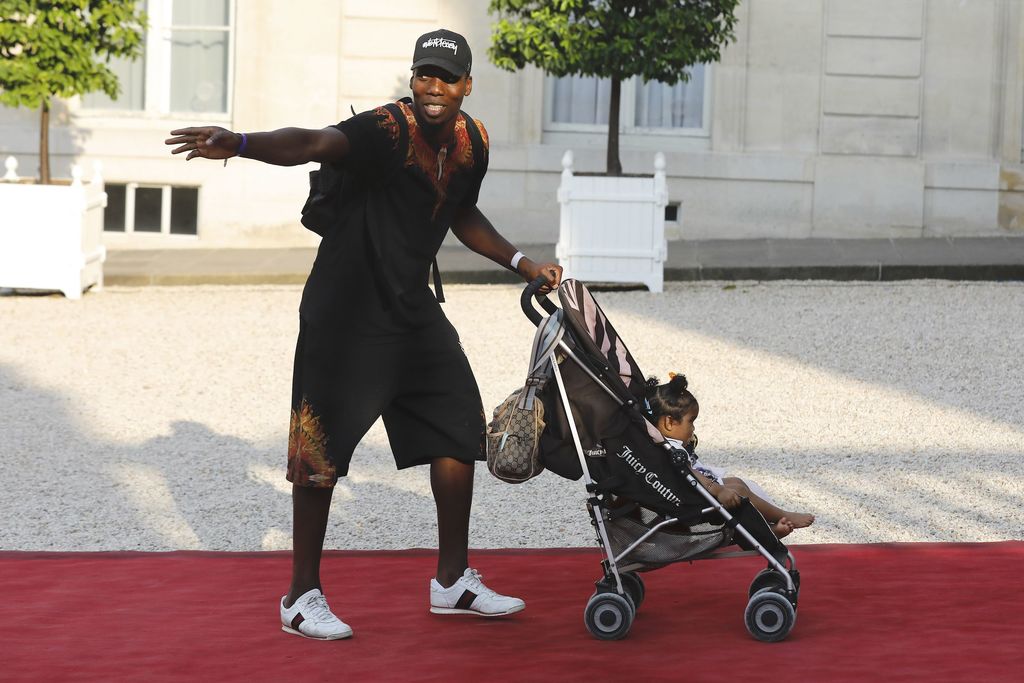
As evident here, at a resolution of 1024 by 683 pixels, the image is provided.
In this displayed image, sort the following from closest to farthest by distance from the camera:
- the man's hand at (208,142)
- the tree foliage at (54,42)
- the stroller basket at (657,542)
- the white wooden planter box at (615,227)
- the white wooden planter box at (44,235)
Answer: the man's hand at (208,142) < the stroller basket at (657,542) < the tree foliage at (54,42) < the white wooden planter box at (44,235) < the white wooden planter box at (615,227)

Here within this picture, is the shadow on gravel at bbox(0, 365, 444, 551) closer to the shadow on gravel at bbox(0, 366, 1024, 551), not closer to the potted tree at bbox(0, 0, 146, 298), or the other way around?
the shadow on gravel at bbox(0, 366, 1024, 551)

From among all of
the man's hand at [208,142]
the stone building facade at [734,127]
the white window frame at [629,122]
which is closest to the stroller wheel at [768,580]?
the man's hand at [208,142]

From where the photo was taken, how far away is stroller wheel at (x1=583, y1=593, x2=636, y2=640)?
4648 millimetres

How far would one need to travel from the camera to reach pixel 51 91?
1229cm

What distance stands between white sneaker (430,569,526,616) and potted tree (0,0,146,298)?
26.6 feet

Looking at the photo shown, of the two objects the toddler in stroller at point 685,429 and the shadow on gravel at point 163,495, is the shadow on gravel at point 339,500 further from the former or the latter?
the toddler in stroller at point 685,429

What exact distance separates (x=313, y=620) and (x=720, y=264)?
9531mm

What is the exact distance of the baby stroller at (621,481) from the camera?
468cm

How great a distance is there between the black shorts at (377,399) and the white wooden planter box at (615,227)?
313 inches

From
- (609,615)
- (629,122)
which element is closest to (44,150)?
(629,122)

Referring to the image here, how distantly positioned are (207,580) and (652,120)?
1187 centimetres

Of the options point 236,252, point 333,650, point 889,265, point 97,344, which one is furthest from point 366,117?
point 236,252

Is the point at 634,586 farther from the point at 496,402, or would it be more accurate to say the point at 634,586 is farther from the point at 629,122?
the point at 629,122

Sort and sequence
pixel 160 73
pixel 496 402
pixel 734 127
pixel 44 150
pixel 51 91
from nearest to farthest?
pixel 496 402
pixel 51 91
pixel 44 150
pixel 734 127
pixel 160 73
